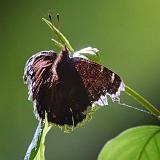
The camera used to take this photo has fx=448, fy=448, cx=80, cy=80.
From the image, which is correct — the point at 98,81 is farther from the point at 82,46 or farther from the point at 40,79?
the point at 82,46

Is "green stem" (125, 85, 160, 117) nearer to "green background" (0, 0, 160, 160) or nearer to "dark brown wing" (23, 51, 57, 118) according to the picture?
"dark brown wing" (23, 51, 57, 118)

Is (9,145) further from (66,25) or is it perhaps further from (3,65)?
(66,25)

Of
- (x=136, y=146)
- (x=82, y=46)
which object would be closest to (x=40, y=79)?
(x=136, y=146)

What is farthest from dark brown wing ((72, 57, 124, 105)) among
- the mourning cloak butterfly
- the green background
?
the green background

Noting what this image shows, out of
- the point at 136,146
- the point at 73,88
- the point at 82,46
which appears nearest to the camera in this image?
the point at 73,88

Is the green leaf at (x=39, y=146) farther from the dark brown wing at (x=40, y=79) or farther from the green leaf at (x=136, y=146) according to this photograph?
the green leaf at (x=136, y=146)

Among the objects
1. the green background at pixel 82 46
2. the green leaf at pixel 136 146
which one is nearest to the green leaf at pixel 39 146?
the green leaf at pixel 136 146

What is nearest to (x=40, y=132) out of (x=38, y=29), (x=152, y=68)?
→ (x=152, y=68)
